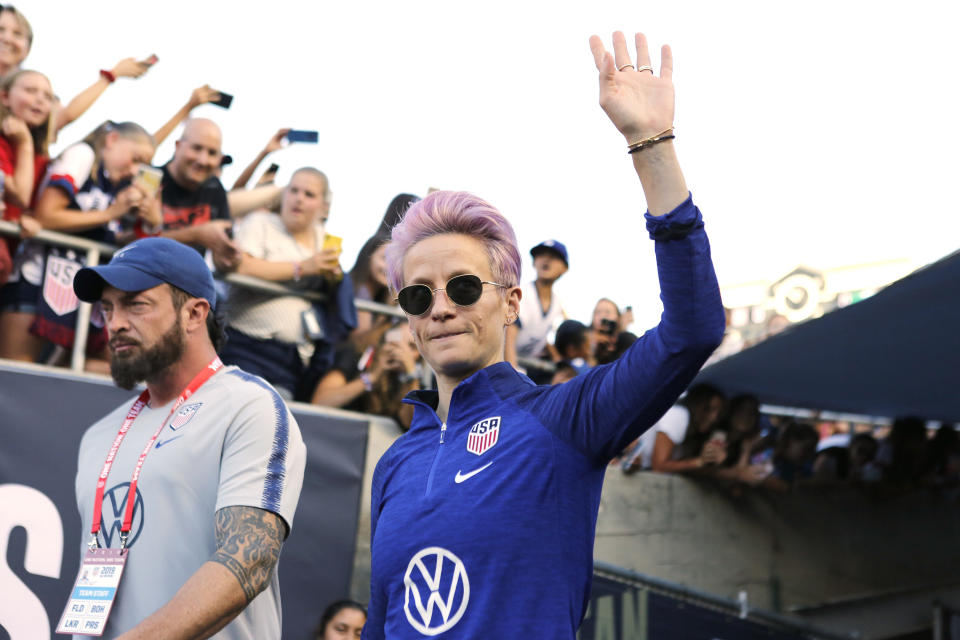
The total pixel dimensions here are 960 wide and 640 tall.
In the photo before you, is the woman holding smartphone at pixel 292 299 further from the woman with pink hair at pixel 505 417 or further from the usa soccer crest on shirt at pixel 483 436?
the usa soccer crest on shirt at pixel 483 436

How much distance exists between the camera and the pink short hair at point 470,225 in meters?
2.36

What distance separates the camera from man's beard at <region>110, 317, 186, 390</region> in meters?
2.96

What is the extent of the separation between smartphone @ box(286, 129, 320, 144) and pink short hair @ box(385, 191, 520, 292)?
4727mm

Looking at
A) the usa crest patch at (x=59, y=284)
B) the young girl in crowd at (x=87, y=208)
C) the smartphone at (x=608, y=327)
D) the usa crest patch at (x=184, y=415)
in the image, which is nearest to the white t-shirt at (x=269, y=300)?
the young girl in crowd at (x=87, y=208)

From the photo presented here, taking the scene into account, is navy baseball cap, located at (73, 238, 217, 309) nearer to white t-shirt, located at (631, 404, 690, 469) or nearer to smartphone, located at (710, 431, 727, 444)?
white t-shirt, located at (631, 404, 690, 469)

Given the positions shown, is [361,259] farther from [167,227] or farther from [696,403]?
[696,403]

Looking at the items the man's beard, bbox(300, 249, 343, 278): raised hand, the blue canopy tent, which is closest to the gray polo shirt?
the man's beard

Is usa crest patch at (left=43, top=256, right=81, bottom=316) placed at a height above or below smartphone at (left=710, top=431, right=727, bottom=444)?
above

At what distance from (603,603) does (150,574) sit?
3.94 m

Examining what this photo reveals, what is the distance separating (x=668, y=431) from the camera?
25.8ft

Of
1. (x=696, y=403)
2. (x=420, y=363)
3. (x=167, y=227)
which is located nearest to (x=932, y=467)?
(x=696, y=403)

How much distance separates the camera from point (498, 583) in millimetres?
2025

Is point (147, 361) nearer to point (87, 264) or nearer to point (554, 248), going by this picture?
point (87, 264)

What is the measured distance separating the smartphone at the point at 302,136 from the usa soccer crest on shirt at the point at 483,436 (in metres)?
5.07
